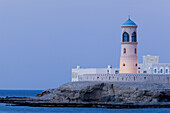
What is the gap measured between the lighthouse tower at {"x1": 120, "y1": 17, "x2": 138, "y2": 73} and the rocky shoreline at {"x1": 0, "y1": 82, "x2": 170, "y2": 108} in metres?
5.15

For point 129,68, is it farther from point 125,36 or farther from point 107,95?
point 107,95

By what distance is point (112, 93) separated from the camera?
7569 centimetres

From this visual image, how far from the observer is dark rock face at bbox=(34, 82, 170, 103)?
243ft

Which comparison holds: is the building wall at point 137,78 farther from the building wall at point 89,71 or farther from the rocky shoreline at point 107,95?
the building wall at point 89,71

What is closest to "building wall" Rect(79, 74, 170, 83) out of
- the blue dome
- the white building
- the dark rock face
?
the white building

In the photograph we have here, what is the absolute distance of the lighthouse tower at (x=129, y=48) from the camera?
8050 cm

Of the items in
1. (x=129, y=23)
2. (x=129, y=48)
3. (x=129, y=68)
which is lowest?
(x=129, y=68)

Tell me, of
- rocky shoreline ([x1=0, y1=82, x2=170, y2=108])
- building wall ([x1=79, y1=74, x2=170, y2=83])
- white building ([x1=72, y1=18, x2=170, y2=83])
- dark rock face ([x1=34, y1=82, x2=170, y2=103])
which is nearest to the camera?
rocky shoreline ([x1=0, y1=82, x2=170, y2=108])

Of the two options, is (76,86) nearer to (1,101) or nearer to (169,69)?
(1,101)

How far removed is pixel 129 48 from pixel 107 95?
775 cm

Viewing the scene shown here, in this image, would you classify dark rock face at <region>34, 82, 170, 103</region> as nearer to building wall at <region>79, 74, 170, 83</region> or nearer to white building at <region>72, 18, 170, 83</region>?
building wall at <region>79, 74, 170, 83</region>

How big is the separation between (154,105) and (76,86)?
1119cm

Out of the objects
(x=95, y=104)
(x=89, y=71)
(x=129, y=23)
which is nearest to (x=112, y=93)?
(x=95, y=104)

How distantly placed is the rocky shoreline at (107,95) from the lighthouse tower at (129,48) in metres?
5.15
